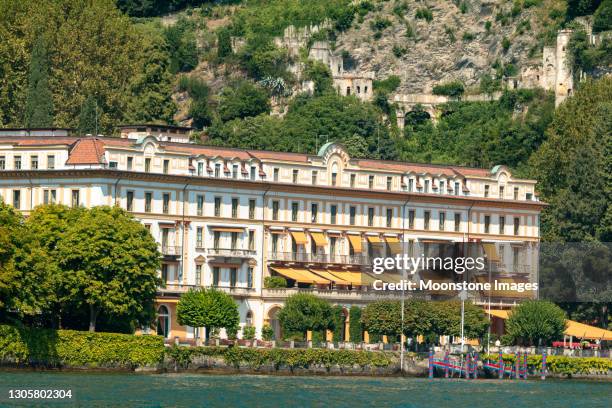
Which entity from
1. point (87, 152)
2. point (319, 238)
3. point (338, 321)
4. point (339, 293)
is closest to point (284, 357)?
point (338, 321)

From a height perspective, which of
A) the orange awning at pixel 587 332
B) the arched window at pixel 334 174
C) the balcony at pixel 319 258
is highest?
the arched window at pixel 334 174

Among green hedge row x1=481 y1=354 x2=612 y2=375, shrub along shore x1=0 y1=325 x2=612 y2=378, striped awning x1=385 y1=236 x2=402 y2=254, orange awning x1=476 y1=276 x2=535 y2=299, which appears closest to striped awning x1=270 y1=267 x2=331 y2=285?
striped awning x1=385 y1=236 x2=402 y2=254

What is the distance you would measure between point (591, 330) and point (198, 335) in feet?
99.9

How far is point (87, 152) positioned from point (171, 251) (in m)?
9.12

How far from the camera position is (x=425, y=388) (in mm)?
163625

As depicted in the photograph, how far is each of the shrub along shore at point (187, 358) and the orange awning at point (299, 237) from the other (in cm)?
1861

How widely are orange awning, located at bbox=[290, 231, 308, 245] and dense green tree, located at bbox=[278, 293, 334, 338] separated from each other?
10.5 metres

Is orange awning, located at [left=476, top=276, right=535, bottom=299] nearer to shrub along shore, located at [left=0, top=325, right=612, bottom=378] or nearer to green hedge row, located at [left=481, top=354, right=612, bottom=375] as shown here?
green hedge row, located at [left=481, top=354, right=612, bottom=375]

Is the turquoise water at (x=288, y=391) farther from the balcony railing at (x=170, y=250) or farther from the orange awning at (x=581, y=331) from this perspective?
the balcony railing at (x=170, y=250)

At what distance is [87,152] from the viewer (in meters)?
184

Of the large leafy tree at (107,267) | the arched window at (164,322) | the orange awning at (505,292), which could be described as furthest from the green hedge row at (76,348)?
the orange awning at (505,292)

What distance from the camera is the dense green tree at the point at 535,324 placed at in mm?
188250

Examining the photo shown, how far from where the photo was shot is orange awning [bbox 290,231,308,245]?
19412 cm

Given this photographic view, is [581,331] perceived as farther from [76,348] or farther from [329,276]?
[76,348]
